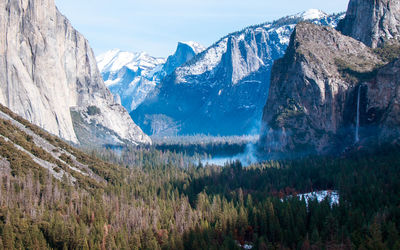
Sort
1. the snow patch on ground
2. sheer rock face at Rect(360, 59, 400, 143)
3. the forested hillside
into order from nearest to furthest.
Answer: the forested hillside < the snow patch on ground < sheer rock face at Rect(360, 59, 400, 143)

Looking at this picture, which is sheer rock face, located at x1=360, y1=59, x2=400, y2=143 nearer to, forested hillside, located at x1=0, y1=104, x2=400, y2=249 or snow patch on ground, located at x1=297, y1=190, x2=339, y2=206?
forested hillside, located at x1=0, y1=104, x2=400, y2=249

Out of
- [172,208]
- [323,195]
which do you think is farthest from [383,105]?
[172,208]

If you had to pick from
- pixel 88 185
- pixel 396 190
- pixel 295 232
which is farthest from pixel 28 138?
pixel 396 190

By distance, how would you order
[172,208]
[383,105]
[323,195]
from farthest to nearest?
[383,105]
[323,195]
[172,208]

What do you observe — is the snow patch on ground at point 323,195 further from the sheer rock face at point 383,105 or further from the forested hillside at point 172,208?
the sheer rock face at point 383,105

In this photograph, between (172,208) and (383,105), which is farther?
(383,105)

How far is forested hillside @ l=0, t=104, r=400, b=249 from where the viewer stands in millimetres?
82500

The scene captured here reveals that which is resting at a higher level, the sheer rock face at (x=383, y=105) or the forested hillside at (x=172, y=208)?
the sheer rock face at (x=383, y=105)

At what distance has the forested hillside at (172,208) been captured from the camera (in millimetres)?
82500

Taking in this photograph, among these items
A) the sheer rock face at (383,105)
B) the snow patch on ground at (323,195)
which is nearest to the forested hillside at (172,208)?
the snow patch on ground at (323,195)

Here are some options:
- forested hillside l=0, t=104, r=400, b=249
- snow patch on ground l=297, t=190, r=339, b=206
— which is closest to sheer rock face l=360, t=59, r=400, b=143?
forested hillside l=0, t=104, r=400, b=249

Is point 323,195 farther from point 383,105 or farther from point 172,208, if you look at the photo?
point 383,105

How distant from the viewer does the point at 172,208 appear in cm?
11081

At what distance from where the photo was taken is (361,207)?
334 ft
